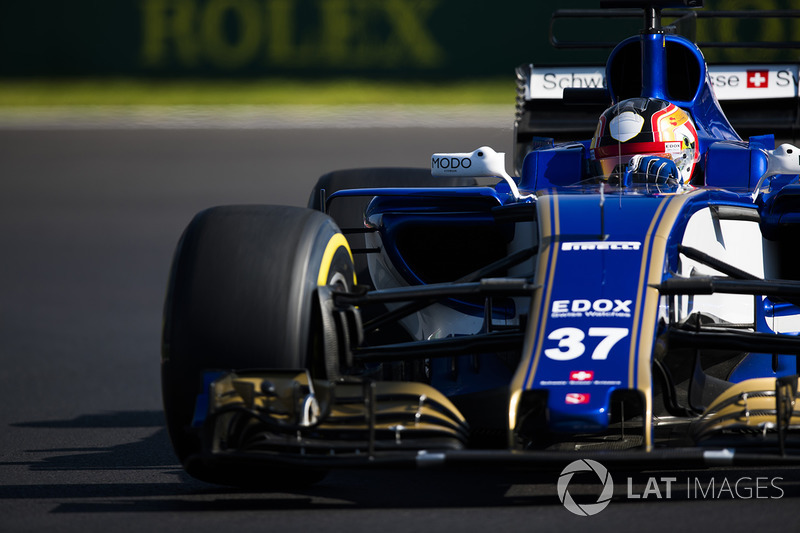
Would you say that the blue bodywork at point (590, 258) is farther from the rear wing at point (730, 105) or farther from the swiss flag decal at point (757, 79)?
the swiss flag decal at point (757, 79)

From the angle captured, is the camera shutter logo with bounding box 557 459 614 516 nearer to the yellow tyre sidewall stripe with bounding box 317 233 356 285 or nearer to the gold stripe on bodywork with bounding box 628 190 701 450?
the gold stripe on bodywork with bounding box 628 190 701 450

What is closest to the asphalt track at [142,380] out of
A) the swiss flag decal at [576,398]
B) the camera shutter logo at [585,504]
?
the camera shutter logo at [585,504]

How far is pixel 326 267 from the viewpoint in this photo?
4805 millimetres

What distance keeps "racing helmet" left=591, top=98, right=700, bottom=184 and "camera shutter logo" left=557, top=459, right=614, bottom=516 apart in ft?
5.56

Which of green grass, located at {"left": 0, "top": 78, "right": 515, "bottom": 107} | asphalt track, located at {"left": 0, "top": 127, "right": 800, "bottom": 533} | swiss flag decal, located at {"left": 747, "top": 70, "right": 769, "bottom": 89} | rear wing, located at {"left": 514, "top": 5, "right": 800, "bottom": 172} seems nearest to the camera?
asphalt track, located at {"left": 0, "top": 127, "right": 800, "bottom": 533}

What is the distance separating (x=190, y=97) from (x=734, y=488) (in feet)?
59.9

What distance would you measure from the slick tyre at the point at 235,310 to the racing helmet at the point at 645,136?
6.17ft

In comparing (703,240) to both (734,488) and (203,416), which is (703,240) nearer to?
(734,488)

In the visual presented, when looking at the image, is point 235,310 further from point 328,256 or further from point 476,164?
point 476,164

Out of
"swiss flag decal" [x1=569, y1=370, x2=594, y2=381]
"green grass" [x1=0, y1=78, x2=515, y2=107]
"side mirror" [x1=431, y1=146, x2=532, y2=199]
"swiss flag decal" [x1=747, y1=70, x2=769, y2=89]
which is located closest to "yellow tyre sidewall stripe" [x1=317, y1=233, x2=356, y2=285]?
"side mirror" [x1=431, y1=146, x2=532, y2=199]

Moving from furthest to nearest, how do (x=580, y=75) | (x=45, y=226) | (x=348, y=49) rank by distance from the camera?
(x=348, y=49) < (x=45, y=226) < (x=580, y=75)

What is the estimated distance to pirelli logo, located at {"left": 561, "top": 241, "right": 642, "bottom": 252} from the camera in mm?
4590

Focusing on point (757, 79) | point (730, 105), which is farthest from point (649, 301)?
point (757, 79)


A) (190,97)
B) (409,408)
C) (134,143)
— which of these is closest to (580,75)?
(409,408)
